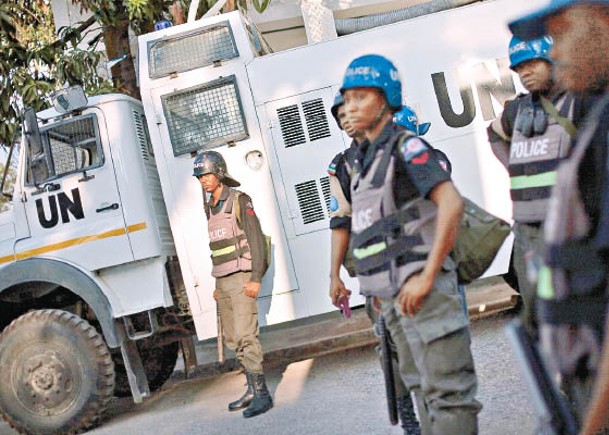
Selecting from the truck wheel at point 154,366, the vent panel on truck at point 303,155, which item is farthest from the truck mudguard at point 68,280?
the vent panel on truck at point 303,155

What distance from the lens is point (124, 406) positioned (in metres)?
7.20

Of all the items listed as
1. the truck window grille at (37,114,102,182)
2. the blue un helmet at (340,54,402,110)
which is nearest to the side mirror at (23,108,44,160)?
the truck window grille at (37,114,102,182)

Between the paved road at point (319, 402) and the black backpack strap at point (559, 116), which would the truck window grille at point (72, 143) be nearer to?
the paved road at point (319, 402)

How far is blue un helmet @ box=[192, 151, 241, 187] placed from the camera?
5.66 m

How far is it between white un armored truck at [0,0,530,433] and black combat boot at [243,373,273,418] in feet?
1.58

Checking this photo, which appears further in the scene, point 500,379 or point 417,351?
point 500,379

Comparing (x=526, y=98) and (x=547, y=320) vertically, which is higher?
(x=526, y=98)

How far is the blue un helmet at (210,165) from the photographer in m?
5.66

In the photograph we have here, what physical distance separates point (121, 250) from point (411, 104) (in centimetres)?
247

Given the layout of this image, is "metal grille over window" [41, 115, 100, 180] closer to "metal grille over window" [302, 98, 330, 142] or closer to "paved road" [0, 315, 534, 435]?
"metal grille over window" [302, 98, 330, 142]

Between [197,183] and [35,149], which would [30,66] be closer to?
[35,149]

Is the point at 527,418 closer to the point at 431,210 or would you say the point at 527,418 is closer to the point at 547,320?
the point at 431,210

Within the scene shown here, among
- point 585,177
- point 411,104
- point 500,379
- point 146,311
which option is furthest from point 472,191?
point 585,177

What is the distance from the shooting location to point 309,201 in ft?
19.9
